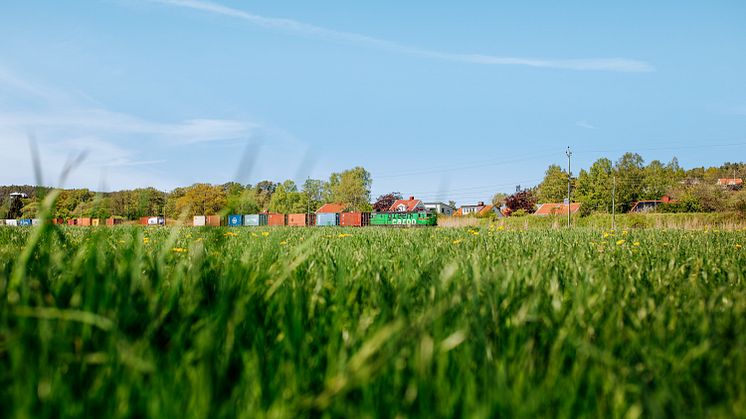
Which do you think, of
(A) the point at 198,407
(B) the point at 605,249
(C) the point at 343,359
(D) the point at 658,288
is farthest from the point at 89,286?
(B) the point at 605,249

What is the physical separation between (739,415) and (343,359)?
88cm

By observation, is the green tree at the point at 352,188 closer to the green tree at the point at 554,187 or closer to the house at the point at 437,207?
the house at the point at 437,207

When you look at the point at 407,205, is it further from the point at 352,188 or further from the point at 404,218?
the point at 404,218

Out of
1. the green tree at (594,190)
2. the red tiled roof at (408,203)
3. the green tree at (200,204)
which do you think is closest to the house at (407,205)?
the red tiled roof at (408,203)

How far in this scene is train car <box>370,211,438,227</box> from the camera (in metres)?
45.4

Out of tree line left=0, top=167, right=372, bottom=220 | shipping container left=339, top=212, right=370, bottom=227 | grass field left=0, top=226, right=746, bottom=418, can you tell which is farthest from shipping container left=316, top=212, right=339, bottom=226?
grass field left=0, top=226, right=746, bottom=418

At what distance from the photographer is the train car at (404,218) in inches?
1786

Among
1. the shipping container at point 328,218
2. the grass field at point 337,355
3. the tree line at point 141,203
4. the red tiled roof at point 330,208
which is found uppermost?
the red tiled roof at point 330,208

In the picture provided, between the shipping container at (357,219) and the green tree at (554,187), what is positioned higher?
the green tree at (554,187)

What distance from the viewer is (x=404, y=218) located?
4784 cm

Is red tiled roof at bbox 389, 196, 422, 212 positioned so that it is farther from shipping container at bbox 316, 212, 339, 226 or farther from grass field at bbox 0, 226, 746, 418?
grass field at bbox 0, 226, 746, 418

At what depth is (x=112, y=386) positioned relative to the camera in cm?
108

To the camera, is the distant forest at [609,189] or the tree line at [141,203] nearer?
the tree line at [141,203]

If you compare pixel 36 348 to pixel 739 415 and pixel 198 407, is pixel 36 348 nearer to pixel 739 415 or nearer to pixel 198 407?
pixel 198 407
